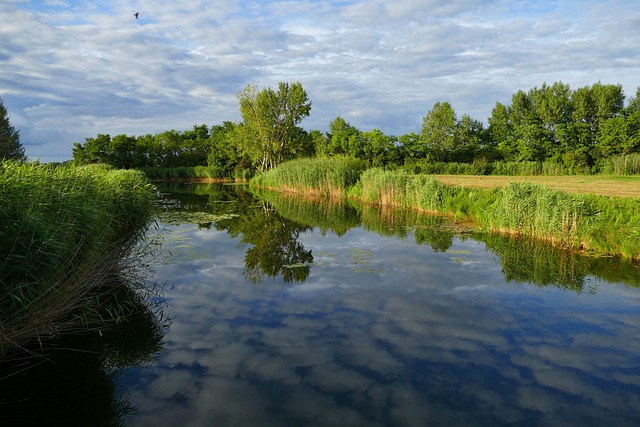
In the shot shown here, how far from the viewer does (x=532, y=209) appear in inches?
654

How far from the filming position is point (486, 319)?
9.16m

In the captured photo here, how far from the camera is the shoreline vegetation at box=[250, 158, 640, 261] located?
14031mm

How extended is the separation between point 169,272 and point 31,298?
631 centimetres

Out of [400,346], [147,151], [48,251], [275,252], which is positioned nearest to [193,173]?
[147,151]

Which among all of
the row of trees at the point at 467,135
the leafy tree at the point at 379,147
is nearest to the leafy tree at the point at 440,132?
the row of trees at the point at 467,135

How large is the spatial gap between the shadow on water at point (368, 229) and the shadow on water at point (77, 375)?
14.9ft

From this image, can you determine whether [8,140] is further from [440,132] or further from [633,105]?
[633,105]

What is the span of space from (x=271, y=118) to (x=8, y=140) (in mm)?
29977

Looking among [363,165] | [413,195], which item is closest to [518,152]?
[363,165]

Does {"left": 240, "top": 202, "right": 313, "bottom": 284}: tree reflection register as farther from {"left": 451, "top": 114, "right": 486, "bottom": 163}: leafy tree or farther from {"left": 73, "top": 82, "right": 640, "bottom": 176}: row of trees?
{"left": 451, "top": 114, "right": 486, "bottom": 163}: leafy tree

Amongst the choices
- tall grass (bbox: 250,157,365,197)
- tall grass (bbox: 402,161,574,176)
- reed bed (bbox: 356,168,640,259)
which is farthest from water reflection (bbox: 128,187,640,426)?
tall grass (bbox: 402,161,574,176)

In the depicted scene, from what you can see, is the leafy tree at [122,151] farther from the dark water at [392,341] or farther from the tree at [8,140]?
the dark water at [392,341]

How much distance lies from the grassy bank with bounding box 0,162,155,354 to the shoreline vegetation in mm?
14388

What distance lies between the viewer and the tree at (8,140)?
45.3 metres
